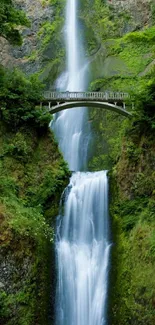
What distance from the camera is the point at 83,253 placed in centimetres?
1667

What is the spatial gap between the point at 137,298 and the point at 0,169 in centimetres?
874

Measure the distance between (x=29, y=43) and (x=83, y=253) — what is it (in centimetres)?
3281

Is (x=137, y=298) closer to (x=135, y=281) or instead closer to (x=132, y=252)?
(x=135, y=281)

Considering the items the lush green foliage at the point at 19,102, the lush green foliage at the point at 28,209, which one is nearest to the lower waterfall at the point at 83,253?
the lush green foliage at the point at 28,209

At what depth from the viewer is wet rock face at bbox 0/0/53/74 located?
1614 inches

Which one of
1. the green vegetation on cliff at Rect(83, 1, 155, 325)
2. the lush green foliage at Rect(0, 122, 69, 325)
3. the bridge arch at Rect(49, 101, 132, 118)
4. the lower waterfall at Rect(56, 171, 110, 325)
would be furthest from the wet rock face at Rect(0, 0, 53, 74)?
the lower waterfall at Rect(56, 171, 110, 325)

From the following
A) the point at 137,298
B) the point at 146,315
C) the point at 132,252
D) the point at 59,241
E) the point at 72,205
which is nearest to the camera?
the point at 146,315

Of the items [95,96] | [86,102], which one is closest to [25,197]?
[86,102]

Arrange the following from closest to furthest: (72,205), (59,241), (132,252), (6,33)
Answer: (132,252), (59,241), (72,205), (6,33)

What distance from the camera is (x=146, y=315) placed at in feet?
43.5

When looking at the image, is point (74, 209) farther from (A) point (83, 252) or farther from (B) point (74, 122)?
(B) point (74, 122)

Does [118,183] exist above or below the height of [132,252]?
above

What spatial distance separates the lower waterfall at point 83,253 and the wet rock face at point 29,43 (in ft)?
78.2

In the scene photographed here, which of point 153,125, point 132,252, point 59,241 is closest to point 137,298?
point 132,252
